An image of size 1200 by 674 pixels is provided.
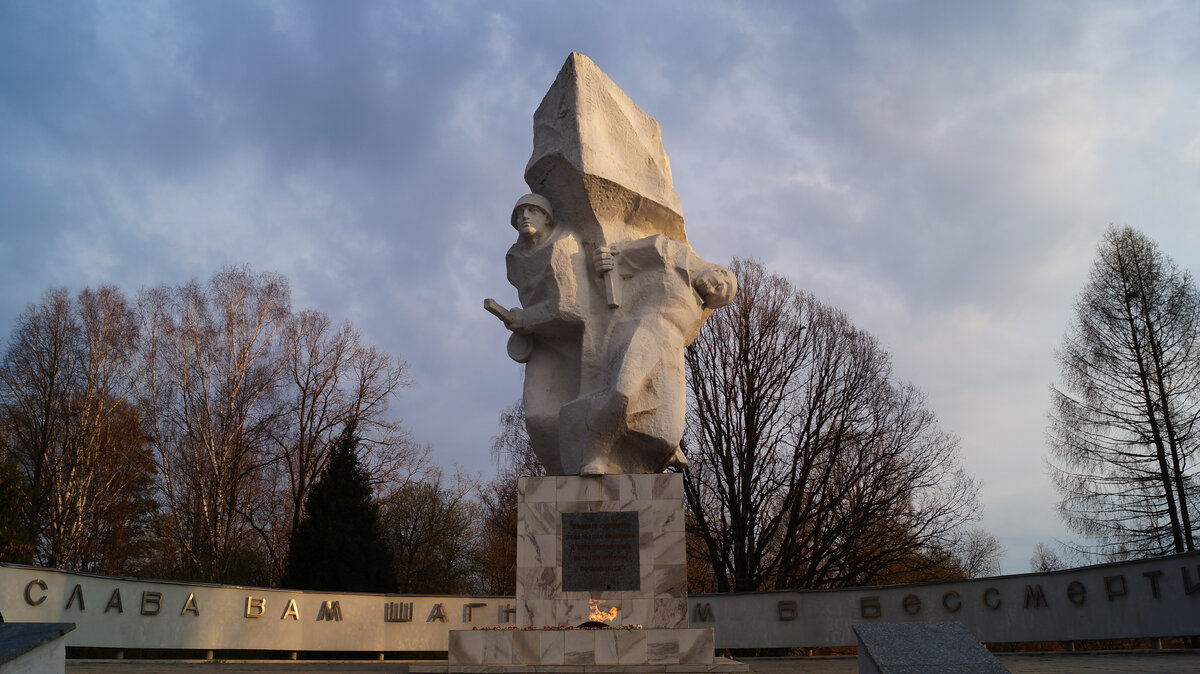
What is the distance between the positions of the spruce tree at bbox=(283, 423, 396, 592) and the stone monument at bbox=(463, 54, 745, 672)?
22.9ft

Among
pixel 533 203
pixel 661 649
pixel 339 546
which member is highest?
pixel 533 203

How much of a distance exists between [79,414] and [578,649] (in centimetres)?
1815

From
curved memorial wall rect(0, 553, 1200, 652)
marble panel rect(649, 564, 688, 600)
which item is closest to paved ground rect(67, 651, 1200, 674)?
curved memorial wall rect(0, 553, 1200, 652)

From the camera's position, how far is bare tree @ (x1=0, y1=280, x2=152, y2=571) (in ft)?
65.2

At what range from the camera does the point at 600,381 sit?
855 cm

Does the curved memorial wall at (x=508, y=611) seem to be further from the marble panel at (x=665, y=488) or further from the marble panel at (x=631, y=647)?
the marble panel at (x=631, y=647)

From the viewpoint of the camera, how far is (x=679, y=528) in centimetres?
776

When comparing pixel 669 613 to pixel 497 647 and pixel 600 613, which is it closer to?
pixel 600 613

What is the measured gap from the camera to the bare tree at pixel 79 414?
65.2ft

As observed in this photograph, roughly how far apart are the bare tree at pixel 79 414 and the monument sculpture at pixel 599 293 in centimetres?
1544

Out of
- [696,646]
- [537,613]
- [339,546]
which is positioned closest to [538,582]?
[537,613]

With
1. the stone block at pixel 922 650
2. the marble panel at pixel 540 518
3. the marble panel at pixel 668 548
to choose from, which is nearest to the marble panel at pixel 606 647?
the marble panel at pixel 668 548

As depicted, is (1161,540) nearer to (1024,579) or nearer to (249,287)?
(1024,579)

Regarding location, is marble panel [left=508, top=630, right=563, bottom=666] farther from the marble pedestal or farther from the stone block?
the stone block
